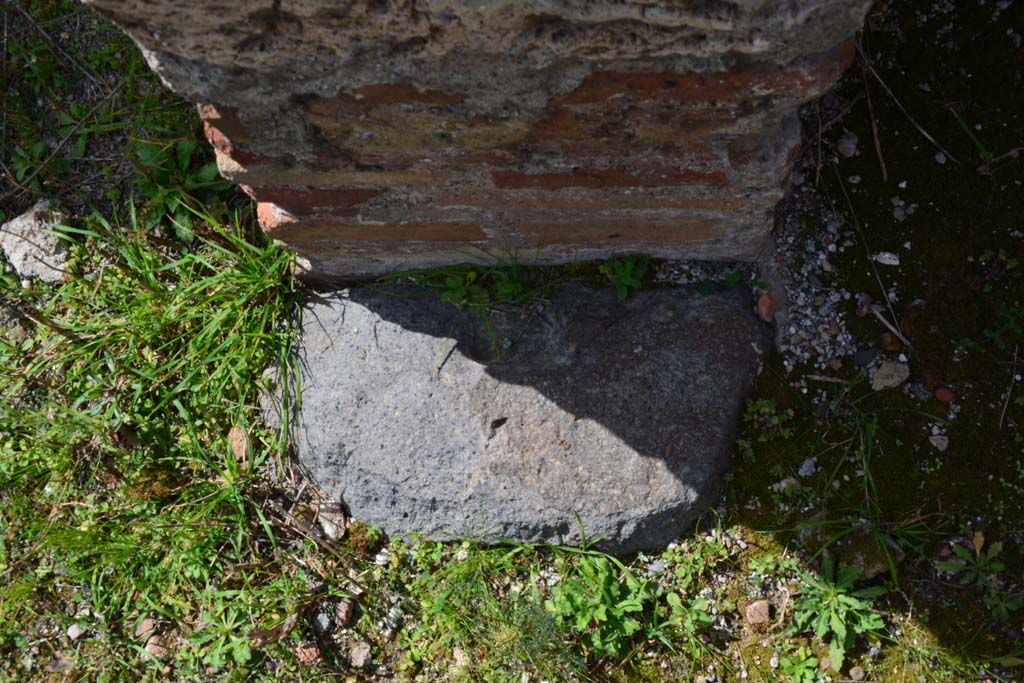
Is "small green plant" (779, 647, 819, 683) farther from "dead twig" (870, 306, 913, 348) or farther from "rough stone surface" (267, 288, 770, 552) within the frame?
"dead twig" (870, 306, 913, 348)

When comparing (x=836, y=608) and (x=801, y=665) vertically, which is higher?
(x=836, y=608)

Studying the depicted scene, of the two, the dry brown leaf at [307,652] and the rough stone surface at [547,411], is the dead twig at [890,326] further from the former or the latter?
the dry brown leaf at [307,652]

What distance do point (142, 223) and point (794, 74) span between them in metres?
2.23

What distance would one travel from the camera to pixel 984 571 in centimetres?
229

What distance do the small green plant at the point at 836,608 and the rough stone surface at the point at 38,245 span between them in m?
2.75

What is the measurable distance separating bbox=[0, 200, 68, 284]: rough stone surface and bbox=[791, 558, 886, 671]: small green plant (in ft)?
9.01

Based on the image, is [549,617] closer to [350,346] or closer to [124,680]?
[350,346]

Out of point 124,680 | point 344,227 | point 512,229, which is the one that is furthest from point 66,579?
point 512,229

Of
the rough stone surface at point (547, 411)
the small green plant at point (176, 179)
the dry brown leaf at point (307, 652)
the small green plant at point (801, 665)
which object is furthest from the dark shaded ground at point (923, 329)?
the small green plant at point (176, 179)

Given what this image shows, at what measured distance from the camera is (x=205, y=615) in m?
2.56

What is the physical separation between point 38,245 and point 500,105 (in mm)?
2065

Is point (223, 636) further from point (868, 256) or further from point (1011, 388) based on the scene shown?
point (1011, 388)

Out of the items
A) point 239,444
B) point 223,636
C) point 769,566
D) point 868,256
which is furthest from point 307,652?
point 868,256

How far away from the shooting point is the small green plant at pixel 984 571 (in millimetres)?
2275
